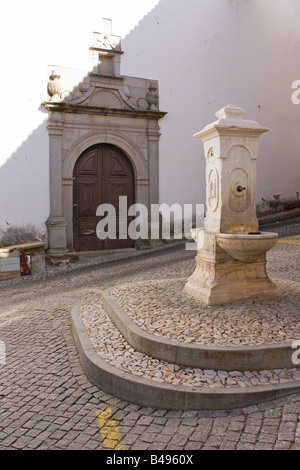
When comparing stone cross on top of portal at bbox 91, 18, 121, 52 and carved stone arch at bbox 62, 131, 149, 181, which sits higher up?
stone cross on top of portal at bbox 91, 18, 121, 52

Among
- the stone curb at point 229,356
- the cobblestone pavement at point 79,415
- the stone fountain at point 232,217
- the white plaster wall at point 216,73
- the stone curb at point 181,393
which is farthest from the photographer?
the white plaster wall at point 216,73

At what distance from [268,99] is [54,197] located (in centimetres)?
683

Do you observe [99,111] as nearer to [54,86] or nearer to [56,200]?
[54,86]

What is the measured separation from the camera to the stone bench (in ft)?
23.6

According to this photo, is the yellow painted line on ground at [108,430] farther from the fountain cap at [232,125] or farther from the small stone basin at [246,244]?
the fountain cap at [232,125]

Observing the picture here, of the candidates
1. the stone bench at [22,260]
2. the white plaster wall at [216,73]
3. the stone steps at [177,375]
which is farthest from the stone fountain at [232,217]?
the white plaster wall at [216,73]

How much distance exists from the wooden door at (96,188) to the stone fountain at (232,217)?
5105 millimetres

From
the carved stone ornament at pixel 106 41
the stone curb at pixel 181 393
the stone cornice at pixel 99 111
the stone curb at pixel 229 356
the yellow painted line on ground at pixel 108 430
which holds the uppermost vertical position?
the carved stone ornament at pixel 106 41

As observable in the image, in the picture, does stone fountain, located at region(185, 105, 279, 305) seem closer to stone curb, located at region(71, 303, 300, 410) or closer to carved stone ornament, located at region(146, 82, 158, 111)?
stone curb, located at region(71, 303, 300, 410)

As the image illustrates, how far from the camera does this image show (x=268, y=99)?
11383 millimetres

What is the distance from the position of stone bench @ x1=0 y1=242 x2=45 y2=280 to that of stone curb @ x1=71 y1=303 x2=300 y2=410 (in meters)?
4.82

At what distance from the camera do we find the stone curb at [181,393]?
2533 millimetres

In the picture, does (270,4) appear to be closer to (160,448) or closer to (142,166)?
(142,166)

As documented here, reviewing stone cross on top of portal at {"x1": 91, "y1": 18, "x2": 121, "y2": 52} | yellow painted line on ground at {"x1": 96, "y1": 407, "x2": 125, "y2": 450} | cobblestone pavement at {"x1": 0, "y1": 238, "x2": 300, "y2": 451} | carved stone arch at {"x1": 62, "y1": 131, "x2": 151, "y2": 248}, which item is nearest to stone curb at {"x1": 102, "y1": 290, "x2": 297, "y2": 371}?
cobblestone pavement at {"x1": 0, "y1": 238, "x2": 300, "y2": 451}
